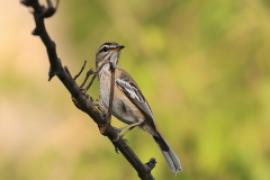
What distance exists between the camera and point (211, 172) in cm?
372

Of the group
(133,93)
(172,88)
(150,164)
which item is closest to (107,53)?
(133,93)

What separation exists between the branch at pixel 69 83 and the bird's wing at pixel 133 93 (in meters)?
0.83

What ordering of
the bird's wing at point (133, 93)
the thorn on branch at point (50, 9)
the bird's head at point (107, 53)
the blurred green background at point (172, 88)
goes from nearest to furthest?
1. the thorn on branch at point (50, 9)
2. the bird's head at point (107, 53)
3. the bird's wing at point (133, 93)
4. the blurred green background at point (172, 88)

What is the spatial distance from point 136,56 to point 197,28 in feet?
0.96

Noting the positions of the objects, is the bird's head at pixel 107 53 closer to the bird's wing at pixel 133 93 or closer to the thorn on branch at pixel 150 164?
the bird's wing at pixel 133 93

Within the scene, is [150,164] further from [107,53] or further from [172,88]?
[172,88]

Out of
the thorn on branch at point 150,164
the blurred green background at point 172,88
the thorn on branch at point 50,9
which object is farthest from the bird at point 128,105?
the blurred green background at point 172,88

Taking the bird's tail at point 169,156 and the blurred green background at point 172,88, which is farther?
the blurred green background at point 172,88

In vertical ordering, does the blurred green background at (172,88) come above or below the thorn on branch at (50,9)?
below

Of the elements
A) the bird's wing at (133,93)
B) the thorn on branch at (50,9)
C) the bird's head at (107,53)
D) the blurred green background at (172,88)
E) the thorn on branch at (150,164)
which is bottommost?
the blurred green background at (172,88)

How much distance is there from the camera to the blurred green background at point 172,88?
3.72 meters

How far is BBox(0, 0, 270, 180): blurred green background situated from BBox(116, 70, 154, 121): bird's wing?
2.90 ft

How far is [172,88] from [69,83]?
7.96ft

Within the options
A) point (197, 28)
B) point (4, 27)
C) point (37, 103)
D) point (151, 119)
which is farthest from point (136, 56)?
point (151, 119)
